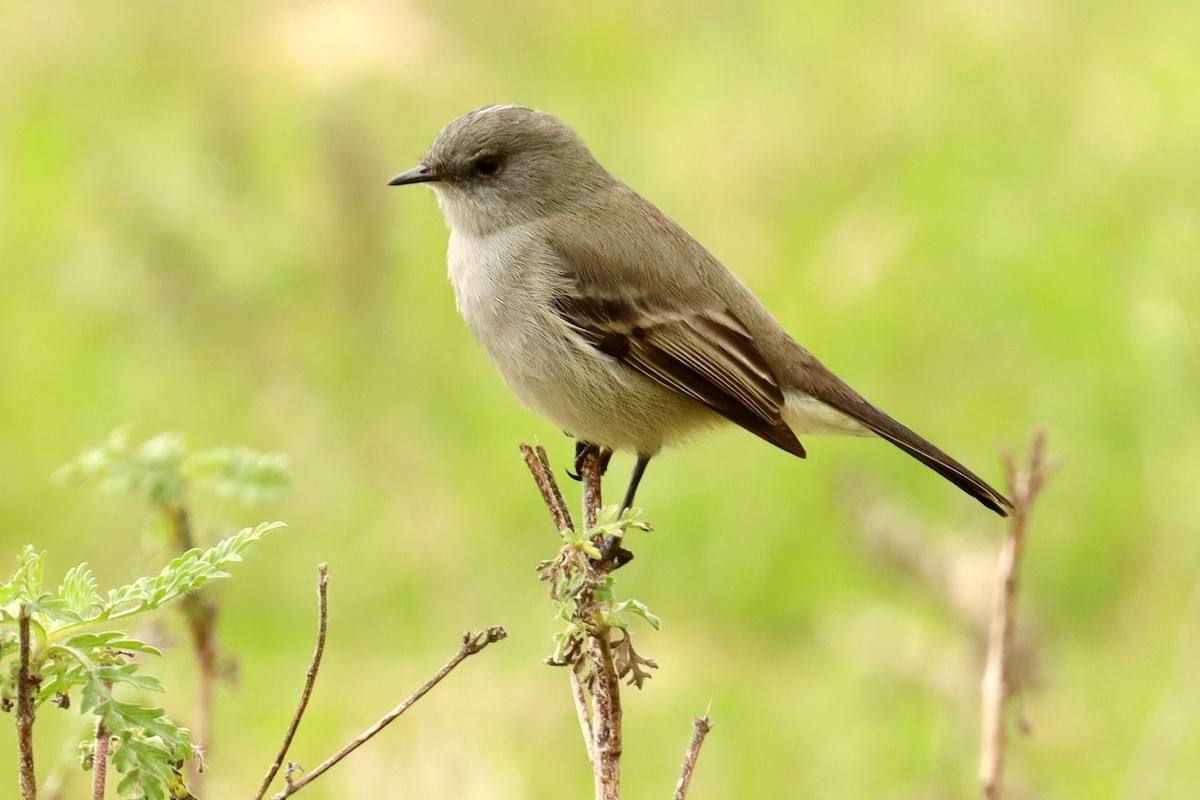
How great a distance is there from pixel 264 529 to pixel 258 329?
499cm

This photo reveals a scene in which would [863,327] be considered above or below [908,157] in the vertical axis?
below

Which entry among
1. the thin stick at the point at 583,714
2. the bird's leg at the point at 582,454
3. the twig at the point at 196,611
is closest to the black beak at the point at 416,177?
the bird's leg at the point at 582,454

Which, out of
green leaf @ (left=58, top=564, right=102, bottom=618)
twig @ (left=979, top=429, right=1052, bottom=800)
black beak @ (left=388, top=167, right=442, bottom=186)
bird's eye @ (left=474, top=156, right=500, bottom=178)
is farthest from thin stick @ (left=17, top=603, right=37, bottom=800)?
bird's eye @ (left=474, top=156, right=500, bottom=178)

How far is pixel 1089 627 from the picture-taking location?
6.11m

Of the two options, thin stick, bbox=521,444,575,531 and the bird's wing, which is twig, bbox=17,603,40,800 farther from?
the bird's wing

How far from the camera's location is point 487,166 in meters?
4.45

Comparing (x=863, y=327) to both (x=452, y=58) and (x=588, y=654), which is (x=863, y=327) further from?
(x=588, y=654)


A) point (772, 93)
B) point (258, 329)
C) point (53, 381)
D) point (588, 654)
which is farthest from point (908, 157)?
point (588, 654)

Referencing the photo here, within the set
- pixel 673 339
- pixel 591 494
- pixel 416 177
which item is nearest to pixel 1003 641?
pixel 591 494

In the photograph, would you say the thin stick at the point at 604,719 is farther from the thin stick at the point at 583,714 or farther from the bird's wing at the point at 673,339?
the bird's wing at the point at 673,339

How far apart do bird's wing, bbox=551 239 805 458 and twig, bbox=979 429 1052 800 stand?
1264 mm

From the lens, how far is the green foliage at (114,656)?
1.58 meters

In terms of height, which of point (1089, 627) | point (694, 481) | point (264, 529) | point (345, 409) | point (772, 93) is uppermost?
point (772, 93)

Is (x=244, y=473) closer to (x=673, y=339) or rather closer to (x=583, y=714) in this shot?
(x=583, y=714)
